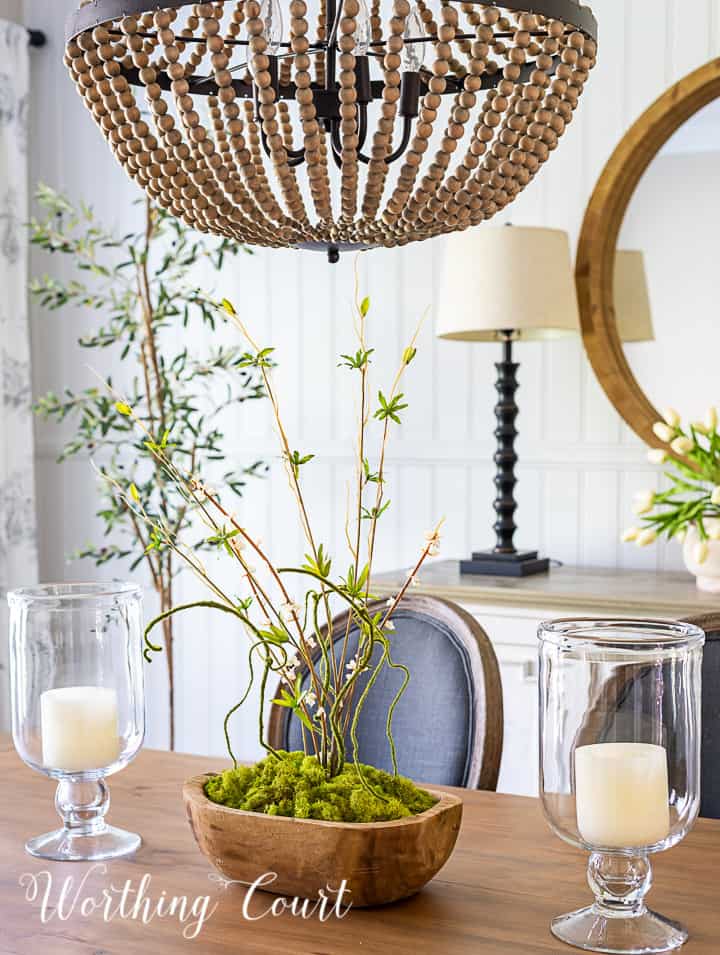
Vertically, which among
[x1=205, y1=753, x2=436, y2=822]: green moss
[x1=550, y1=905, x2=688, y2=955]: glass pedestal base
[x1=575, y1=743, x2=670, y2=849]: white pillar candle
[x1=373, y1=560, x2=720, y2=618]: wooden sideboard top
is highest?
[x1=575, y1=743, x2=670, y2=849]: white pillar candle

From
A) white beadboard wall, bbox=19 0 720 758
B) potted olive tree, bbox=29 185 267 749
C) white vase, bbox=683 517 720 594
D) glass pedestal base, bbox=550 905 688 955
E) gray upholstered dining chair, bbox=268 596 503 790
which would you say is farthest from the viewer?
potted olive tree, bbox=29 185 267 749

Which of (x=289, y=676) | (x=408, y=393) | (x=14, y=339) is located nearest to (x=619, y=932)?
(x=289, y=676)

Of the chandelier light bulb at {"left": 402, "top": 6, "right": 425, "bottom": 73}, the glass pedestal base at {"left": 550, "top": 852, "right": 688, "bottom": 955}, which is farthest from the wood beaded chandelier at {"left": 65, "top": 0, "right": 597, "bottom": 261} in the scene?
the glass pedestal base at {"left": 550, "top": 852, "right": 688, "bottom": 955}

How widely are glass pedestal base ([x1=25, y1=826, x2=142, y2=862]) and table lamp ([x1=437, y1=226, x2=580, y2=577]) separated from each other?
1617 mm

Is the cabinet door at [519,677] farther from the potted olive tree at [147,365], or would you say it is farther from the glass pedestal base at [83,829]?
the glass pedestal base at [83,829]

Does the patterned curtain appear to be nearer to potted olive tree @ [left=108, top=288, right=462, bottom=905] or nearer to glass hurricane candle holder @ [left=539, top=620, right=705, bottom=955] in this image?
potted olive tree @ [left=108, top=288, right=462, bottom=905]

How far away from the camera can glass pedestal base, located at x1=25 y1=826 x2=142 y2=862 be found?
125 cm

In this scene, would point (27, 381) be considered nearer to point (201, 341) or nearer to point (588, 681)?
point (201, 341)

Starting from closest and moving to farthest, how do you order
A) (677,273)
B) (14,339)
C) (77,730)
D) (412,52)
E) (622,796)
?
1. (622,796)
2. (412,52)
3. (77,730)
4. (677,273)
5. (14,339)

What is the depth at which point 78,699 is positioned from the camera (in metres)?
1.28

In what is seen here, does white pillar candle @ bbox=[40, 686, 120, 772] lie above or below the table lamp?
below

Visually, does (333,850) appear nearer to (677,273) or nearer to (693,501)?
(693,501)

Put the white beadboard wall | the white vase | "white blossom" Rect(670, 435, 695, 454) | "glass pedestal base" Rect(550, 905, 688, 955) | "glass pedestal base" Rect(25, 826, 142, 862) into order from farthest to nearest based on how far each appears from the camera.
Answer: the white beadboard wall, the white vase, "white blossom" Rect(670, 435, 695, 454), "glass pedestal base" Rect(25, 826, 142, 862), "glass pedestal base" Rect(550, 905, 688, 955)

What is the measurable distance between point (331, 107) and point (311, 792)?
64cm
